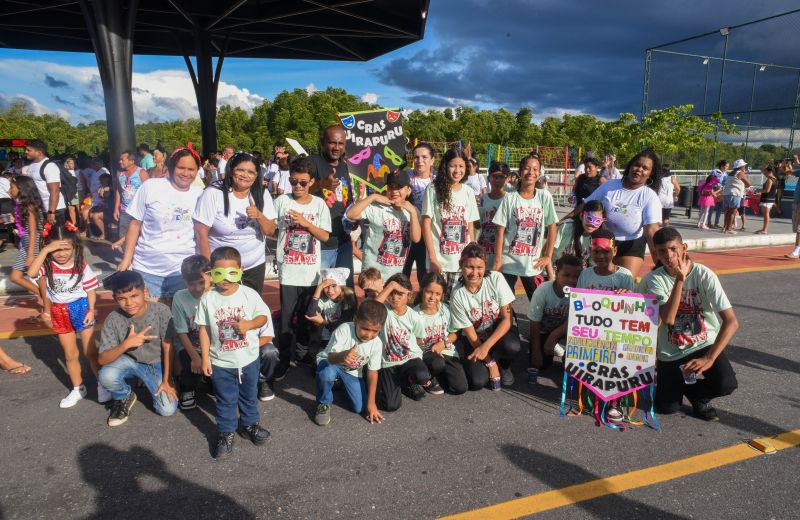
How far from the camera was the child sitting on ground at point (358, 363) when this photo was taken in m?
3.65

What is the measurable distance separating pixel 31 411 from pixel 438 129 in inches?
1822

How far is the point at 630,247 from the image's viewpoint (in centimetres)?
483

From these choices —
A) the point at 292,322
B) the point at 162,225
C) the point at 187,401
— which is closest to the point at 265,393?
the point at 187,401

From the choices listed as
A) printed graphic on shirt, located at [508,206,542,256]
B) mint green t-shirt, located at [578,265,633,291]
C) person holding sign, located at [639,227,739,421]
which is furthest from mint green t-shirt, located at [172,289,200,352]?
person holding sign, located at [639,227,739,421]

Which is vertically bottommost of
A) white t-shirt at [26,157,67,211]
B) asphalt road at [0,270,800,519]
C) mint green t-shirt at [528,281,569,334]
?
asphalt road at [0,270,800,519]

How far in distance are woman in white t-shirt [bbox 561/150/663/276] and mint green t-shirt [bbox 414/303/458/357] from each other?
1863 mm

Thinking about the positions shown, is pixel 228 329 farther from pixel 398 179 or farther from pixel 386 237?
pixel 398 179

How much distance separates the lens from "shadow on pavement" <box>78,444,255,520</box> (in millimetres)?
2670

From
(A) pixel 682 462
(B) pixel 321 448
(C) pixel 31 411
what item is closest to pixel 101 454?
(C) pixel 31 411

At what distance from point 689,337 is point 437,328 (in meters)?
1.88

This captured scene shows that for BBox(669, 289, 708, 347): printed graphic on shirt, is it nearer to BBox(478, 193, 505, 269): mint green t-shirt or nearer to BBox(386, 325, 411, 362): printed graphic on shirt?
BBox(478, 193, 505, 269): mint green t-shirt

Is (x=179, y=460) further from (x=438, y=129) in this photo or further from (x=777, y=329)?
(x=438, y=129)

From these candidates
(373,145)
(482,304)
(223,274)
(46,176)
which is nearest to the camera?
(223,274)

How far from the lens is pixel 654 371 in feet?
12.3
